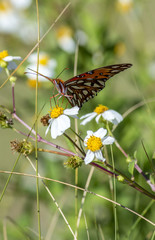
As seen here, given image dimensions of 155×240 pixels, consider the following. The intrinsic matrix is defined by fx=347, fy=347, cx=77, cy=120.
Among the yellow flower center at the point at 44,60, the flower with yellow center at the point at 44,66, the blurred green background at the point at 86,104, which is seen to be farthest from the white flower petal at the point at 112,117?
the yellow flower center at the point at 44,60

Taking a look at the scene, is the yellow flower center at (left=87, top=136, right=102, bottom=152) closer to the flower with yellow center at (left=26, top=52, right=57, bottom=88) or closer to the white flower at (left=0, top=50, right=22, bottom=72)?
the white flower at (left=0, top=50, right=22, bottom=72)

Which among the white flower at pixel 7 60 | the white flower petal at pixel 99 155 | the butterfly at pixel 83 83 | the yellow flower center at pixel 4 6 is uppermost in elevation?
the yellow flower center at pixel 4 6

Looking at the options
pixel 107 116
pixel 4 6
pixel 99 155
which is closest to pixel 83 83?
pixel 107 116

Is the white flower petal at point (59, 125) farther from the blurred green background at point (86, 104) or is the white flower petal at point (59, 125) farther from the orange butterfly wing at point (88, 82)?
the blurred green background at point (86, 104)

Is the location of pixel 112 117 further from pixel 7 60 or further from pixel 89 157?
pixel 7 60

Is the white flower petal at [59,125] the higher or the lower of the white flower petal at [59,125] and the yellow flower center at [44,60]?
the lower

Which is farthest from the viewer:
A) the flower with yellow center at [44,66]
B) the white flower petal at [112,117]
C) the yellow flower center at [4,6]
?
the yellow flower center at [4,6]

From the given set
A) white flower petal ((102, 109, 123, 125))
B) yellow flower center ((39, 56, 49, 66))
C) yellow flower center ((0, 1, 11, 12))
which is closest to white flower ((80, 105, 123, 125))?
white flower petal ((102, 109, 123, 125))

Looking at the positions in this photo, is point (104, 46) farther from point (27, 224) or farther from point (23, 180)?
point (27, 224)
